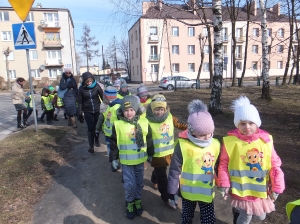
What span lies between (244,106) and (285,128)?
515cm

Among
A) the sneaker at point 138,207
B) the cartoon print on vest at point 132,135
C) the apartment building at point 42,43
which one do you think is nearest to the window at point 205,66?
the apartment building at point 42,43

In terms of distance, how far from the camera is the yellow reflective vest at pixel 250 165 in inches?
94.9

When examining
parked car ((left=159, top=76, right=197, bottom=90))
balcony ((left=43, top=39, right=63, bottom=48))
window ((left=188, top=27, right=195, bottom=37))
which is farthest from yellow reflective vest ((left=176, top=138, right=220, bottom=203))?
window ((left=188, top=27, right=195, bottom=37))

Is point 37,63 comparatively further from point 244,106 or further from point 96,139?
point 244,106

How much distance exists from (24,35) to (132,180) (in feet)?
18.1

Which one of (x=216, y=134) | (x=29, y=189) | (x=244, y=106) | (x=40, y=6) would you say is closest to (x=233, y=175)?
(x=244, y=106)

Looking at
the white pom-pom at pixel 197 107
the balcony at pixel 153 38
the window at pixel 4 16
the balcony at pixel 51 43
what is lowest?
the white pom-pom at pixel 197 107

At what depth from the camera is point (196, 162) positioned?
249 cm

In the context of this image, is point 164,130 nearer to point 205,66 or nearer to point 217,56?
point 217,56

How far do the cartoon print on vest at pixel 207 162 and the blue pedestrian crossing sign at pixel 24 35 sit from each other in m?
6.05

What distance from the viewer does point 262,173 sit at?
243 cm

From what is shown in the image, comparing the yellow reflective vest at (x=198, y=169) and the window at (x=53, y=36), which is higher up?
the window at (x=53, y=36)

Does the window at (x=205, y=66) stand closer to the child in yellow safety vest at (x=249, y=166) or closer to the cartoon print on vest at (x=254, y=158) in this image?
the child in yellow safety vest at (x=249, y=166)

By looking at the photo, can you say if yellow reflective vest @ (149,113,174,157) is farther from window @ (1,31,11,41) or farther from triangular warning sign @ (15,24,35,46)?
window @ (1,31,11,41)
